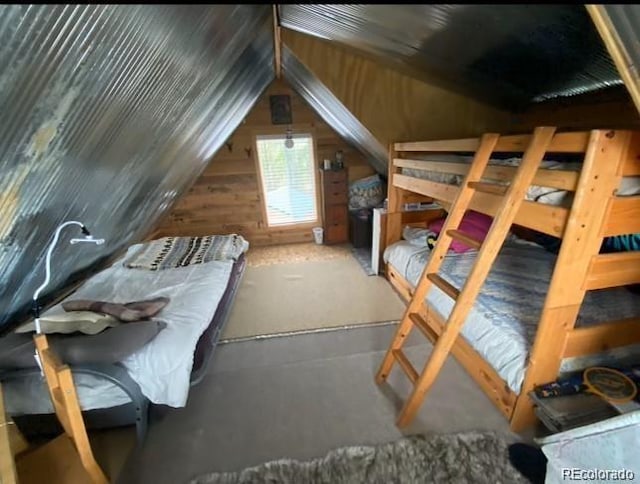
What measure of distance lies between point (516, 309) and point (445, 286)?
0.53m

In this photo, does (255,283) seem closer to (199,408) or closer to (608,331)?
(199,408)

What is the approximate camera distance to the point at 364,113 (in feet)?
8.57

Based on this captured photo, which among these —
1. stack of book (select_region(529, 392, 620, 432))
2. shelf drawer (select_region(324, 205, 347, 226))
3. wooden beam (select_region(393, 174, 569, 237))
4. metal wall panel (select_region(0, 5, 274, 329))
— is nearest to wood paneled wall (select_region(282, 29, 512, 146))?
metal wall panel (select_region(0, 5, 274, 329))

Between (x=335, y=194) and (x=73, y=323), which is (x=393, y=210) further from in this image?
(x=73, y=323)

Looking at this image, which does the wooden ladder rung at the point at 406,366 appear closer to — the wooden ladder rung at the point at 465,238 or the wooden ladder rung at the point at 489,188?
the wooden ladder rung at the point at 465,238

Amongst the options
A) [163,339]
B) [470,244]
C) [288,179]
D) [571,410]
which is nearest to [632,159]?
[470,244]

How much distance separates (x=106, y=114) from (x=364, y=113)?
6.63 ft

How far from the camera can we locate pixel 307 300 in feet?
9.41

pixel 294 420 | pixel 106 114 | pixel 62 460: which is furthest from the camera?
pixel 294 420

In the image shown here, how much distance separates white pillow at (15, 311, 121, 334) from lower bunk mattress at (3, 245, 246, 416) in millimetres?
208

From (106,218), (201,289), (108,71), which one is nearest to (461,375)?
(201,289)

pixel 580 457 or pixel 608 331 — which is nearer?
pixel 580 457

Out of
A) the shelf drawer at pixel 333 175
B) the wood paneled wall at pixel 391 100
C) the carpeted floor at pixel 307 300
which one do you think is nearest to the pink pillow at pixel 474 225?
the carpeted floor at pixel 307 300

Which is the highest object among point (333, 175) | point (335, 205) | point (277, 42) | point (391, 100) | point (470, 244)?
point (277, 42)
